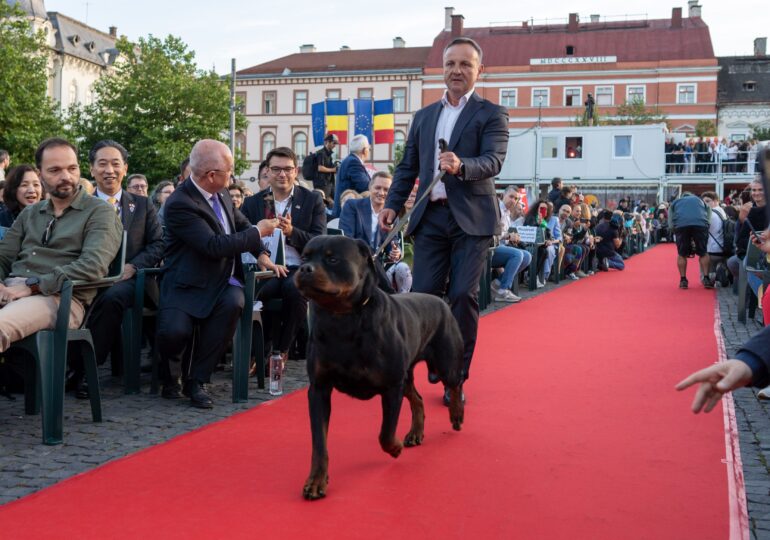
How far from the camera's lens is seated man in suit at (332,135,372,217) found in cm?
1132

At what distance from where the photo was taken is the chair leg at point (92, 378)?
523 centimetres

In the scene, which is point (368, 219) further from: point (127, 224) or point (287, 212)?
point (127, 224)

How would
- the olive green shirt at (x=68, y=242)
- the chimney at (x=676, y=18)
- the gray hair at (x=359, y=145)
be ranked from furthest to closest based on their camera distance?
the chimney at (x=676, y=18), the gray hair at (x=359, y=145), the olive green shirt at (x=68, y=242)

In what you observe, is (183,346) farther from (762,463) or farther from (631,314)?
(631,314)

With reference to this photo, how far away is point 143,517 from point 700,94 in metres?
69.9

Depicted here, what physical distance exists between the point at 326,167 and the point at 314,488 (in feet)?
33.2

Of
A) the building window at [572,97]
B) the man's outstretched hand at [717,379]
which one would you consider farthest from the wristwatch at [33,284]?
the building window at [572,97]

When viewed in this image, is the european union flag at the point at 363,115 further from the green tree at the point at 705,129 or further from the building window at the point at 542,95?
the building window at the point at 542,95

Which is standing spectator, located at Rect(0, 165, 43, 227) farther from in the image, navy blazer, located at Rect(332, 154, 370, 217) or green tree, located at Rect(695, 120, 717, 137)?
green tree, located at Rect(695, 120, 717, 137)

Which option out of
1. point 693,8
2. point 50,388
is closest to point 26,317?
point 50,388

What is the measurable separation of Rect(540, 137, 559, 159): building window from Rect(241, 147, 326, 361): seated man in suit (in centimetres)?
3811

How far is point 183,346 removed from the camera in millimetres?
5930

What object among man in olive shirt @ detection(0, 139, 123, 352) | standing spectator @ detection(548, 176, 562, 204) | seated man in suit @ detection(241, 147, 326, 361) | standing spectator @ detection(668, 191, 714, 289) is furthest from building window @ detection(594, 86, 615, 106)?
man in olive shirt @ detection(0, 139, 123, 352)

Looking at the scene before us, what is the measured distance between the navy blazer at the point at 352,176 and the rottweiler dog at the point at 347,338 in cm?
743
